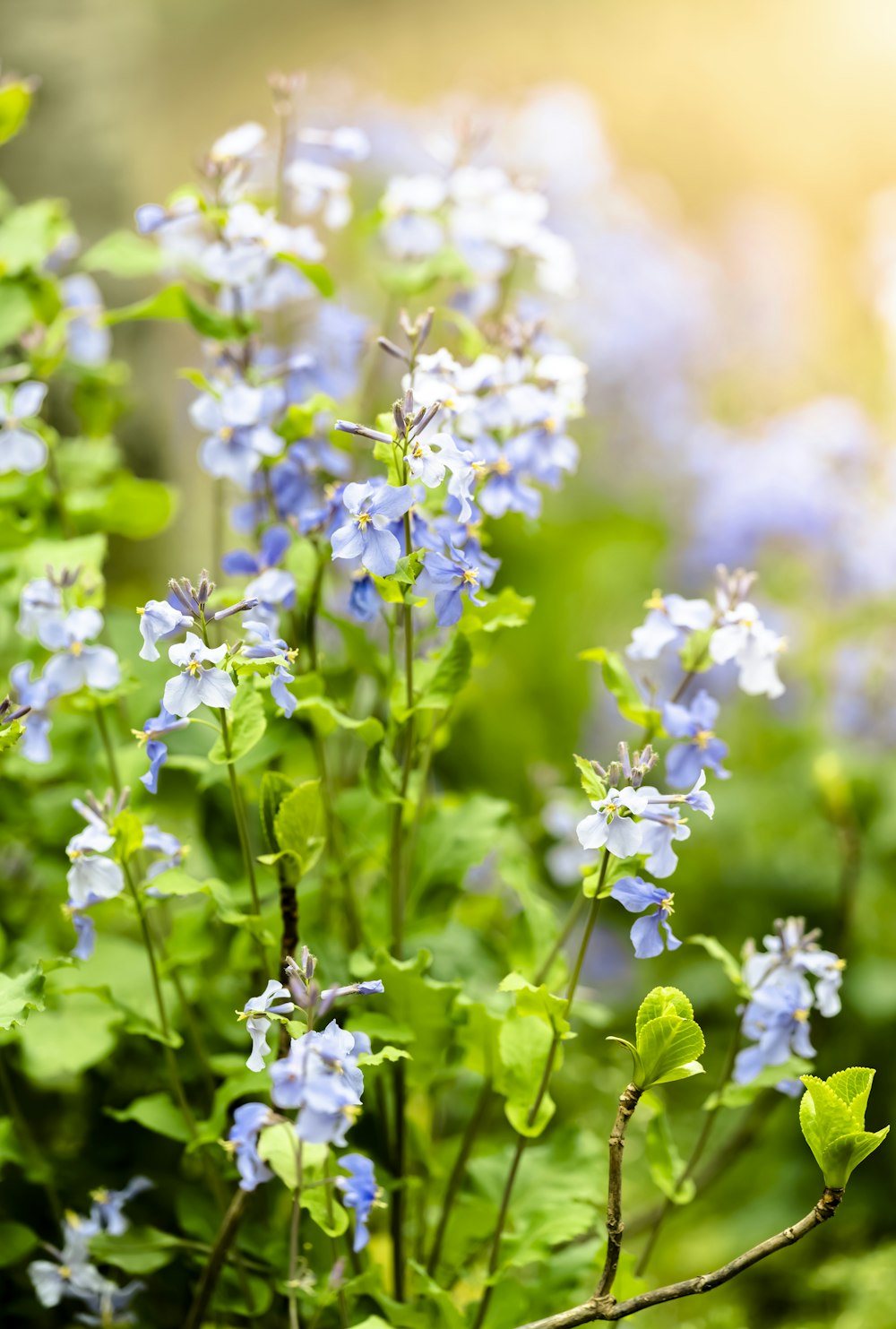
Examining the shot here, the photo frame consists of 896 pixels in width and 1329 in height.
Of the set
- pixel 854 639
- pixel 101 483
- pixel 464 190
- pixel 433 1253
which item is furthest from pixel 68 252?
pixel 854 639

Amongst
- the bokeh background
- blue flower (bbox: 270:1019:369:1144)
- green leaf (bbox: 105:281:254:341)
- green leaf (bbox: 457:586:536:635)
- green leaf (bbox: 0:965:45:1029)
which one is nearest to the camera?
blue flower (bbox: 270:1019:369:1144)

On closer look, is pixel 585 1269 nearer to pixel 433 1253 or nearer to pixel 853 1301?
pixel 433 1253

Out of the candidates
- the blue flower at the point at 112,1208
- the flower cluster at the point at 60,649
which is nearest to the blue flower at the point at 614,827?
the flower cluster at the point at 60,649

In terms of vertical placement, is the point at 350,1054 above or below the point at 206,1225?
above

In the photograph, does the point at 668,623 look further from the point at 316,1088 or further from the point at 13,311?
the point at 13,311

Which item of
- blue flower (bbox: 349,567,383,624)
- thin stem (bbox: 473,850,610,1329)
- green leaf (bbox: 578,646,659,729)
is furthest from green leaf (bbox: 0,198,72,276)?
thin stem (bbox: 473,850,610,1329)

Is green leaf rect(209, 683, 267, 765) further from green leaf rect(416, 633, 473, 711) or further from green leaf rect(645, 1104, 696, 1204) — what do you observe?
green leaf rect(645, 1104, 696, 1204)

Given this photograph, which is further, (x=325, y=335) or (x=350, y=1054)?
(x=325, y=335)
